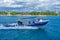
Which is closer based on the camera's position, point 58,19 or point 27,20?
point 58,19

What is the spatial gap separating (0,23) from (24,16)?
1.69 feet

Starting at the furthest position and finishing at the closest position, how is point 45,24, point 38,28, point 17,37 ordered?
1. point 38,28
2. point 45,24
3. point 17,37

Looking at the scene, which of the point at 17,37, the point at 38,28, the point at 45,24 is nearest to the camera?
the point at 17,37

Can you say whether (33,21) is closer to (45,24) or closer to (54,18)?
(45,24)

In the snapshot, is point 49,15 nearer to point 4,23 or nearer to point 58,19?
point 58,19

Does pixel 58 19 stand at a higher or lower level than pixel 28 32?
higher

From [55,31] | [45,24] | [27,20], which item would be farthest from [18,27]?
[55,31]

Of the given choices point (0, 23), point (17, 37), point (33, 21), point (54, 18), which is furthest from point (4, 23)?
point (54, 18)

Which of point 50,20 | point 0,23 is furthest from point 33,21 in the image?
point 0,23

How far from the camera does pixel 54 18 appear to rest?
4180 mm

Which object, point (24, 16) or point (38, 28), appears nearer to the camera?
point (24, 16)

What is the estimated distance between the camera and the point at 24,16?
4234 millimetres

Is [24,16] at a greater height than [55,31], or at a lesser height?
greater

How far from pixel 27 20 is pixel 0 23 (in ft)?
2.01
